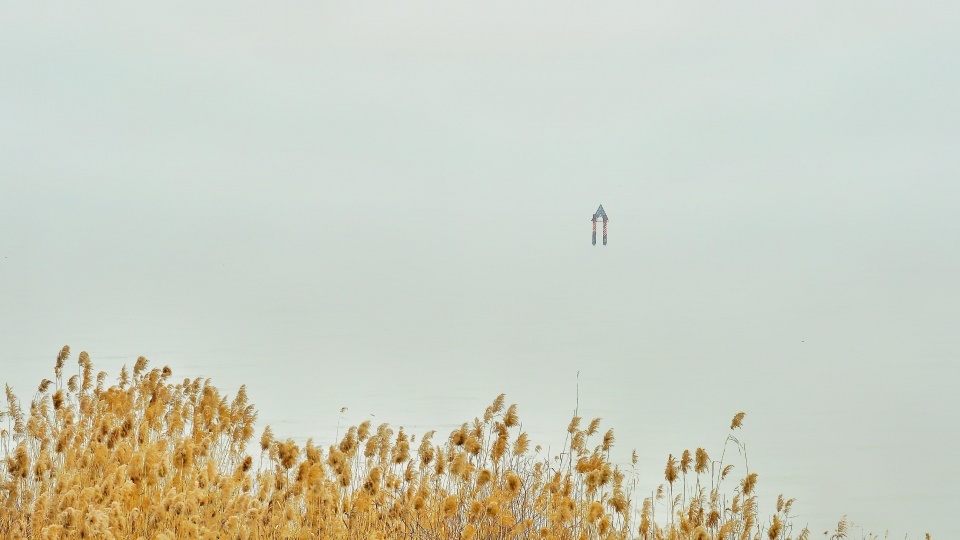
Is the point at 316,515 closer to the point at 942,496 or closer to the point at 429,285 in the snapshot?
the point at 942,496

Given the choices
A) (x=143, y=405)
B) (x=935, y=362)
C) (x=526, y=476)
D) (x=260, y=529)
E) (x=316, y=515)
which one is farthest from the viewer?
(x=935, y=362)

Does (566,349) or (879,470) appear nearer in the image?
(879,470)

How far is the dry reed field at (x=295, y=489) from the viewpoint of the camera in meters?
5.10

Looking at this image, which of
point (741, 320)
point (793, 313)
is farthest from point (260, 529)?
point (793, 313)

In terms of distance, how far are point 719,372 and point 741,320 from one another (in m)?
16.1

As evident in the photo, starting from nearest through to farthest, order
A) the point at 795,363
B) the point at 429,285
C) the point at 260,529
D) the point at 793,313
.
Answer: the point at 260,529 → the point at 795,363 → the point at 793,313 → the point at 429,285

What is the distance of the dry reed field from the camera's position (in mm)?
5098

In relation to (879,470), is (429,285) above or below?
above

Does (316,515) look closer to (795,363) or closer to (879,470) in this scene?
(879,470)

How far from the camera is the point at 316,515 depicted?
6.33m

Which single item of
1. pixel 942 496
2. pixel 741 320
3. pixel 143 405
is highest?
pixel 741 320

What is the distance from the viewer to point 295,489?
5578 mm

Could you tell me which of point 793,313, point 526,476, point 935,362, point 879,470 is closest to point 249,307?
point 793,313

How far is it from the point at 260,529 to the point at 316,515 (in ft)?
2.25
